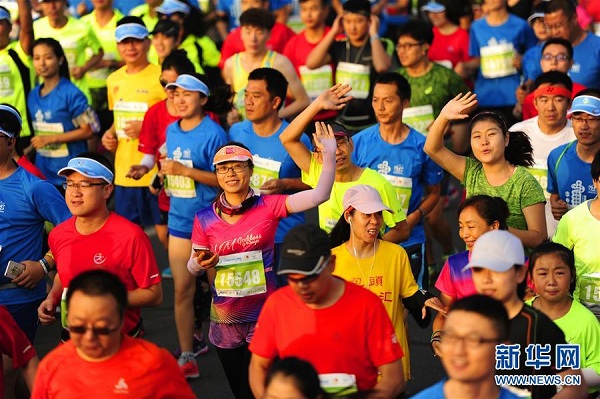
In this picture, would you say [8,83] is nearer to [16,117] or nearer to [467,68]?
[16,117]

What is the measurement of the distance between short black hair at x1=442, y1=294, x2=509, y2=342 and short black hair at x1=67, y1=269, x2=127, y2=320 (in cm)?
149

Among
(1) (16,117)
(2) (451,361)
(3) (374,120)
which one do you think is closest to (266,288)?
(1) (16,117)

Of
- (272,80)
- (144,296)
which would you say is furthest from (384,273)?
(272,80)

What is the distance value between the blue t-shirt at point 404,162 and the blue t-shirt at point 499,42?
145 inches

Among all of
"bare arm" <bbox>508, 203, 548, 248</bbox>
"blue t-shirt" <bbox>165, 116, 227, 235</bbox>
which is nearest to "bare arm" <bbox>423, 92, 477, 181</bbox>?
"bare arm" <bbox>508, 203, 548, 248</bbox>

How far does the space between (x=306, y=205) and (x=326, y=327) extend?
5.85ft

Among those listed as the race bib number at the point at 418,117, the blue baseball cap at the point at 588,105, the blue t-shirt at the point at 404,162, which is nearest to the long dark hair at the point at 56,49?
the race bib number at the point at 418,117

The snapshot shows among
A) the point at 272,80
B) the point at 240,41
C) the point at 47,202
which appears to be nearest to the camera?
the point at 47,202

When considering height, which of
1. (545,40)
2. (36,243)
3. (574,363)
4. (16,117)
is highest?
(545,40)

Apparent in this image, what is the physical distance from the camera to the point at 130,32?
10.9 metres

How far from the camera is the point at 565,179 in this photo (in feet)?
29.5

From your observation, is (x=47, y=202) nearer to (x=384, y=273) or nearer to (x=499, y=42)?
(x=384, y=273)

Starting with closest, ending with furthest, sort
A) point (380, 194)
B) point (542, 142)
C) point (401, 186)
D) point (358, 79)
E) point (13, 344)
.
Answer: point (13, 344) < point (380, 194) < point (401, 186) < point (542, 142) < point (358, 79)

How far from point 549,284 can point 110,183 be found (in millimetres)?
2551
